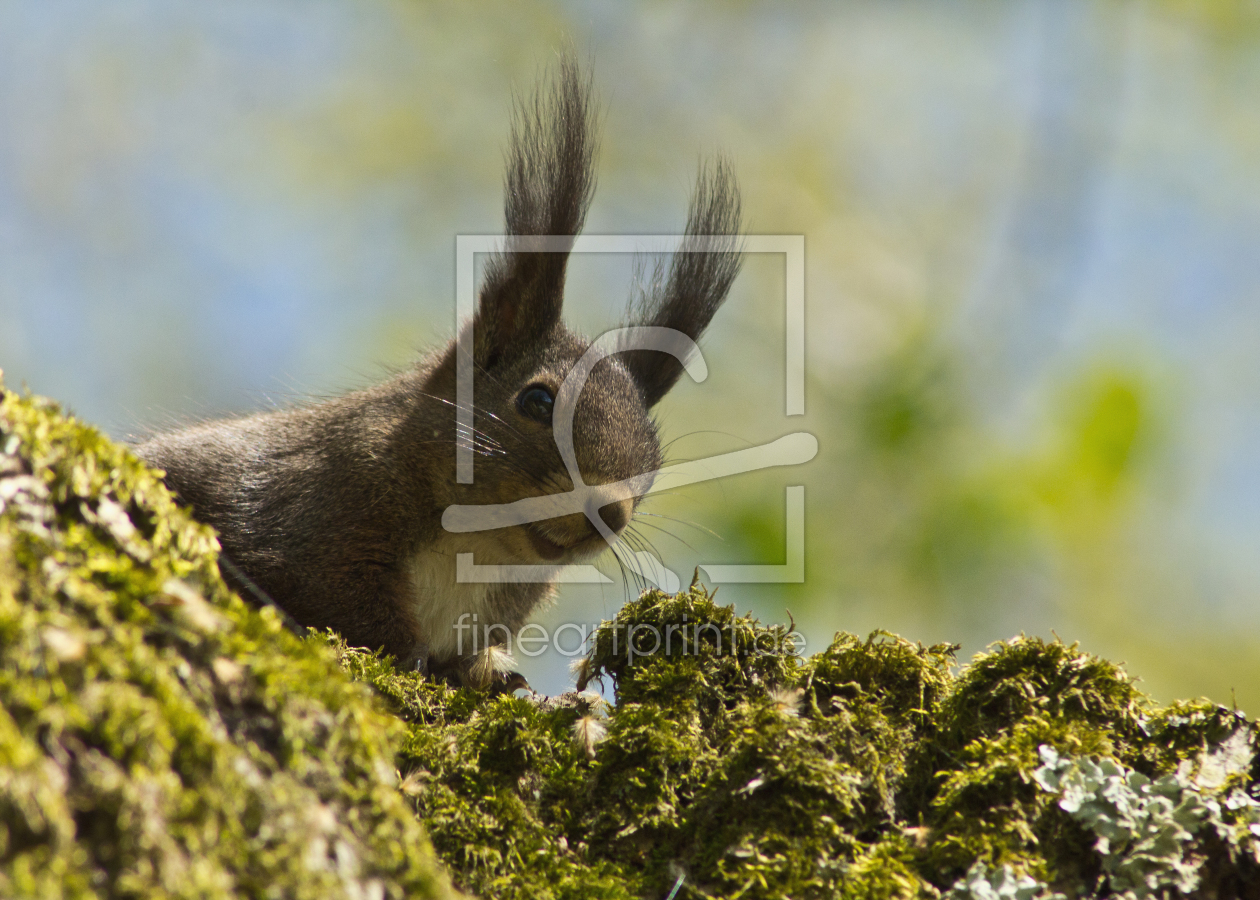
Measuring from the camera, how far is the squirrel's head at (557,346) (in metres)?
3.22

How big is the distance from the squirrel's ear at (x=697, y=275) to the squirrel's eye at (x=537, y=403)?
0.49m

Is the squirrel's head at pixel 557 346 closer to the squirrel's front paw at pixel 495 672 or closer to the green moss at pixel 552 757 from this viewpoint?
the squirrel's front paw at pixel 495 672

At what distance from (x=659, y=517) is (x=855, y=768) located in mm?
2143

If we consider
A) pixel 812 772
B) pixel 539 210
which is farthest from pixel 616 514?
pixel 812 772

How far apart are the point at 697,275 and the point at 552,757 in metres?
2.30

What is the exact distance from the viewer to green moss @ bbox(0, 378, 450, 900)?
86cm

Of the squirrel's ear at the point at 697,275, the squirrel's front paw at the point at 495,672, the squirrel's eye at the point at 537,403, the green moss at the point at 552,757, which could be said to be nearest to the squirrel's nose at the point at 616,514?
the squirrel's eye at the point at 537,403

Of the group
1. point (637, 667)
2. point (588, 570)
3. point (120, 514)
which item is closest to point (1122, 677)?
point (637, 667)

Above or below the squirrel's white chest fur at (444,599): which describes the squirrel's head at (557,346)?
above

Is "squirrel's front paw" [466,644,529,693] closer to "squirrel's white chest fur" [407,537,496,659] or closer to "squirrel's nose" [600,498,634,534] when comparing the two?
"squirrel's white chest fur" [407,537,496,659]

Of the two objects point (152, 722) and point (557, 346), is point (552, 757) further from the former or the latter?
point (557, 346)

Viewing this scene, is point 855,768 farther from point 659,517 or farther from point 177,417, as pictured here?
point 177,417

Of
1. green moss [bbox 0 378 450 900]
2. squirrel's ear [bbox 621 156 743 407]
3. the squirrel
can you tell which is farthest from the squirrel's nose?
green moss [bbox 0 378 450 900]

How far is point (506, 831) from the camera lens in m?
1.55
